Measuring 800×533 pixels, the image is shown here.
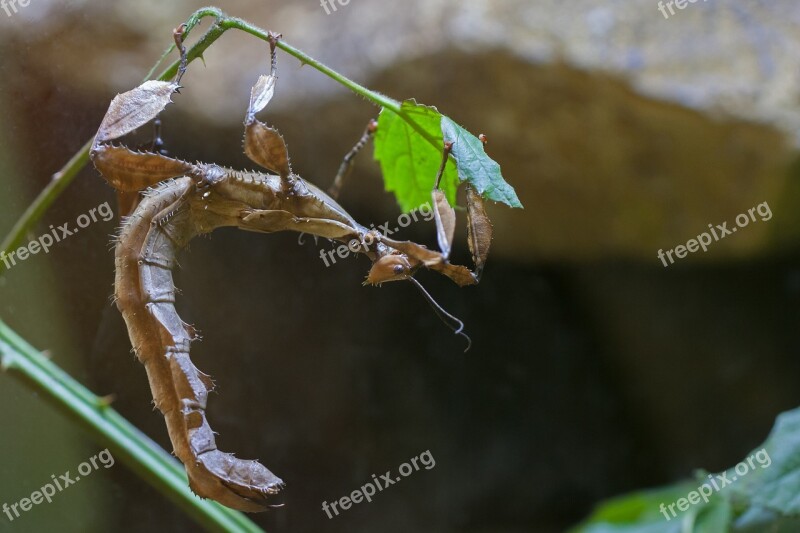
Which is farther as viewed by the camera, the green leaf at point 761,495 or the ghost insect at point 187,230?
the green leaf at point 761,495

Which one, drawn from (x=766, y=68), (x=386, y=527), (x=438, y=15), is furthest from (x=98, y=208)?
(x=766, y=68)

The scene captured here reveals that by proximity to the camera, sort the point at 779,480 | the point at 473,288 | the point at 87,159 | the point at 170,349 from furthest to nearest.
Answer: the point at 473,288
the point at 779,480
the point at 87,159
the point at 170,349

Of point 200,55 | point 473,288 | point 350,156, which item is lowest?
point 473,288

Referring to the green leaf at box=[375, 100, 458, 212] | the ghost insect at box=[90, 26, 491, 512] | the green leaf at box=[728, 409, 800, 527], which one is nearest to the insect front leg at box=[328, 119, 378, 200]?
the green leaf at box=[375, 100, 458, 212]

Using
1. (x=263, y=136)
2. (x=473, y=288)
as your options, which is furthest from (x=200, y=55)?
(x=473, y=288)

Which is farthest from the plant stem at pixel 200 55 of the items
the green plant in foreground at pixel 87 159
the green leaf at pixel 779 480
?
the green leaf at pixel 779 480

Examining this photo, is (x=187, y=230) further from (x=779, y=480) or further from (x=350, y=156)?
(x=779, y=480)

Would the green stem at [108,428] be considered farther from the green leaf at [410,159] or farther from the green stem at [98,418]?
the green leaf at [410,159]
